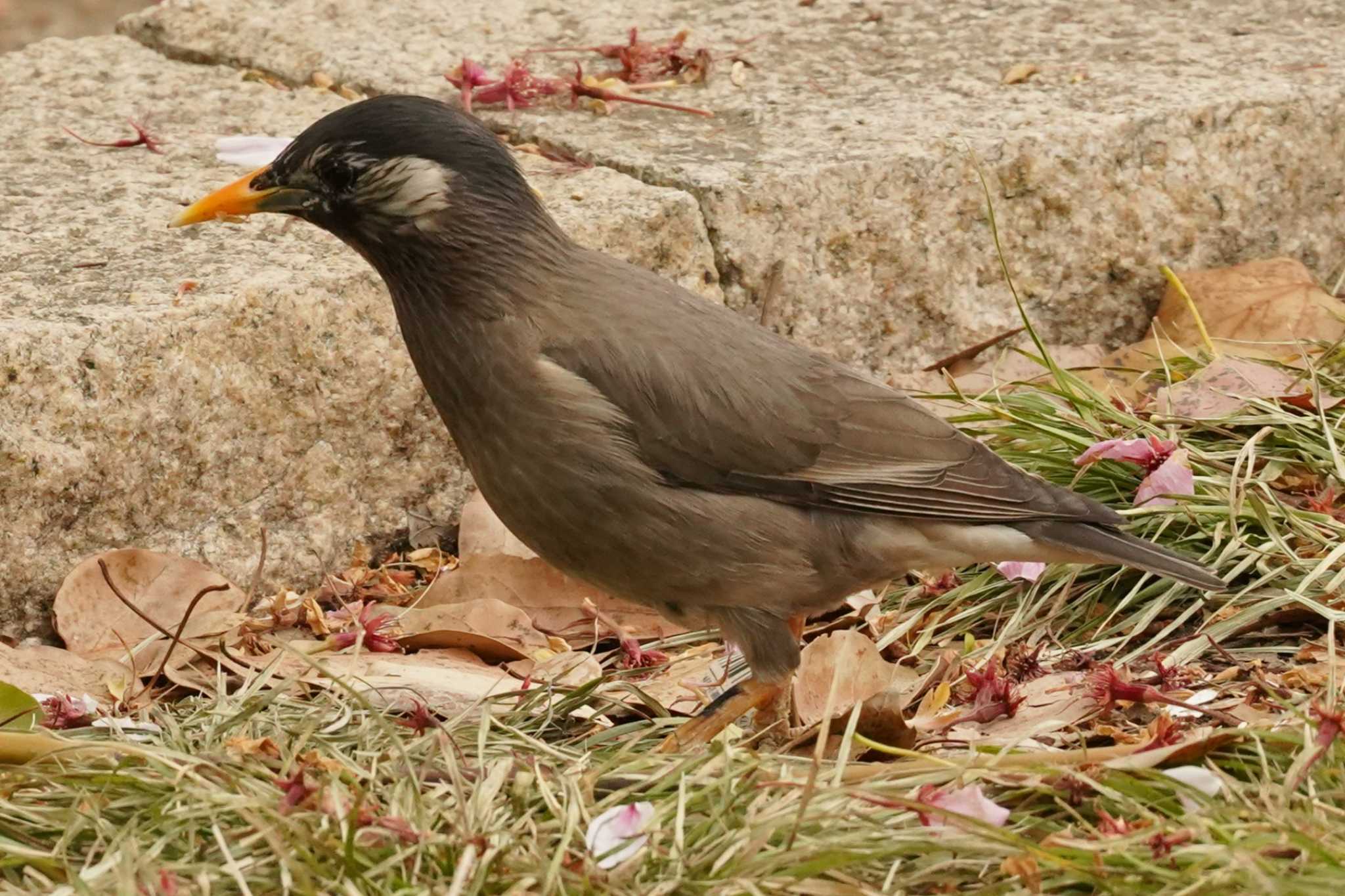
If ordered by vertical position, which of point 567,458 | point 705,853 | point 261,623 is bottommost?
point 261,623

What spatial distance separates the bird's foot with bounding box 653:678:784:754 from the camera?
3.69m

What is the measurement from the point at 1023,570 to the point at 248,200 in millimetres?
1891

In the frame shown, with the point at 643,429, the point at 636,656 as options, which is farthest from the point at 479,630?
the point at 643,429

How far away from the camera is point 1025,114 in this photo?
537cm

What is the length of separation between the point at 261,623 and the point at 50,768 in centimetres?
104

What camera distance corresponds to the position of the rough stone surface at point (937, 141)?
5.05 meters

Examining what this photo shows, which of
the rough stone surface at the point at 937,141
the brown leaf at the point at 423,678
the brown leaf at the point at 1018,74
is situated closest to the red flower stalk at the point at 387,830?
the brown leaf at the point at 423,678

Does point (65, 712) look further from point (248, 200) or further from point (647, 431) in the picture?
point (647, 431)

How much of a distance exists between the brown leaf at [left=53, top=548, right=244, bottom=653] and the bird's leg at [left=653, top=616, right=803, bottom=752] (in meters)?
1.12

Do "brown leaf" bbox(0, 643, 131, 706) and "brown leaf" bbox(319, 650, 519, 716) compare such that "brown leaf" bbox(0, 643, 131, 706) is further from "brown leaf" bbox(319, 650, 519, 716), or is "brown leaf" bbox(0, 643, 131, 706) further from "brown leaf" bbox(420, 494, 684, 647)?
"brown leaf" bbox(420, 494, 684, 647)

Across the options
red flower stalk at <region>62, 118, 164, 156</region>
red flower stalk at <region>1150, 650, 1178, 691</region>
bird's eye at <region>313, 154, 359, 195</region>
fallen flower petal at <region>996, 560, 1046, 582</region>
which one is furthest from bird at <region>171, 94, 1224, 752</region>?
red flower stalk at <region>62, 118, 164, 156</region>

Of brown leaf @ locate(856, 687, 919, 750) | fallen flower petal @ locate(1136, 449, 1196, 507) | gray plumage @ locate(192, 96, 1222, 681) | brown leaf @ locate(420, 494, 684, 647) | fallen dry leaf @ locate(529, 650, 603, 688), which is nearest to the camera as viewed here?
brown leaf @ locate(856, 687, 919, 750)

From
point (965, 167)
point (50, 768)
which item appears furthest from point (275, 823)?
point (965, 167)

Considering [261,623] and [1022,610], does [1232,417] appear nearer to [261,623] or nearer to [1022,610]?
[1022,610]
